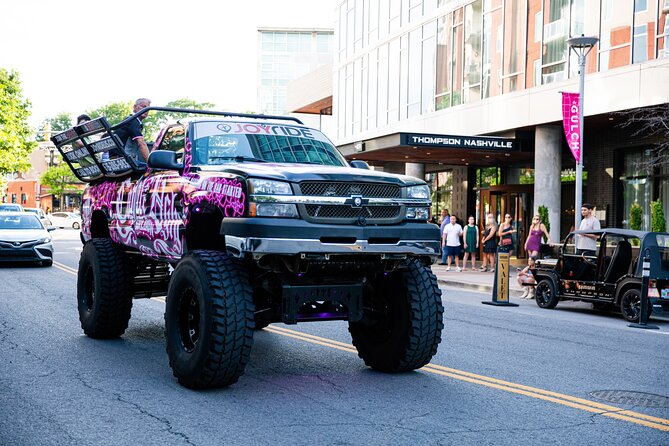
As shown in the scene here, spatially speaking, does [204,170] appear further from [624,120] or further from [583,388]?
[624,120]

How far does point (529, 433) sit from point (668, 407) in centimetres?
174

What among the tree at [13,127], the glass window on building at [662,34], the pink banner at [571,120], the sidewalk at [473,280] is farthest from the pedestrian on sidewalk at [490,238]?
the tree at [13,127]

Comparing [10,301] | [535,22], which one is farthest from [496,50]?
[10,301]

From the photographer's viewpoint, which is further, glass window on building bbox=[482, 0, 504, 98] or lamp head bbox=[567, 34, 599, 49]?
glass window on building bbox=[482, 0, 504, 98]

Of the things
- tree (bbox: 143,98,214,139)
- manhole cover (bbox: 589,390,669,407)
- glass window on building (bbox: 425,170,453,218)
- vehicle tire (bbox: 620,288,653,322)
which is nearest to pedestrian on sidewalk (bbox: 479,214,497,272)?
vehicle tire (bbox: 620,288,653,322)

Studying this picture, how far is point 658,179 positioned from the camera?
23.6 m

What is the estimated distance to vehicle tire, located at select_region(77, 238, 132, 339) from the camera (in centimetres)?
908

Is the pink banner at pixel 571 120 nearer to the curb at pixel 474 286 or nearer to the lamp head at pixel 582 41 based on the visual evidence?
the lamp head at pixel 582 41

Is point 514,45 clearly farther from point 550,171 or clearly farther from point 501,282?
point 501,282

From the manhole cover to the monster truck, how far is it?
1.55 m

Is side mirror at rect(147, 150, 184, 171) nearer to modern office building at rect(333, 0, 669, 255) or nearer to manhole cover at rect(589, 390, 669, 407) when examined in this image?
manhole cover at rect(589, 390, 669, 407)

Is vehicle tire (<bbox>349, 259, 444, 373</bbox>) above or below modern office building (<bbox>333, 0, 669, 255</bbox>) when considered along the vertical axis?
below

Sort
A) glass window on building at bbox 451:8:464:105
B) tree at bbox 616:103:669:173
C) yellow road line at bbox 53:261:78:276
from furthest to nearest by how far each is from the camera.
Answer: glass window on building at bbox 451:8:464:105, tree at bbox 616:103:669:173, yellow road line at bbox 53:261:78:276

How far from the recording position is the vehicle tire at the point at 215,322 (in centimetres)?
637
